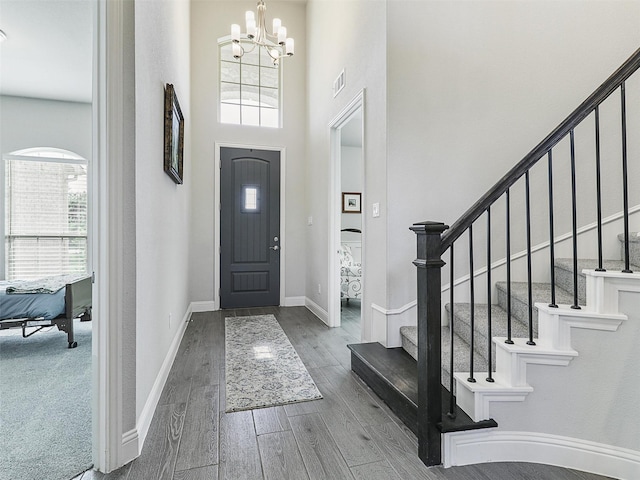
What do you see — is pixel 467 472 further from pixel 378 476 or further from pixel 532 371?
pixel 532 371

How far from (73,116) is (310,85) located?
12.3 feet

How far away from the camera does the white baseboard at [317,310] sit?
400 cm

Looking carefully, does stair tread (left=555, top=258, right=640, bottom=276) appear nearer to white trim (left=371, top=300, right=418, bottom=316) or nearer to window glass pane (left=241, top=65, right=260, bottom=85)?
white trim (left=371, top=300, right=418, bottom=316)

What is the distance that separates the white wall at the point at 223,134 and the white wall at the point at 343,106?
0.22 metres

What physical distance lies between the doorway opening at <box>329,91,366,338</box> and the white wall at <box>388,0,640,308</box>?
1.60 feet

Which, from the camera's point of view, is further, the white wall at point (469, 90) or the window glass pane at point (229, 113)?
the window glass pane at point (229, 113)

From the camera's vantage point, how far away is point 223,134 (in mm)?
4715

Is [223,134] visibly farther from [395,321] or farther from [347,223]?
[395,321]

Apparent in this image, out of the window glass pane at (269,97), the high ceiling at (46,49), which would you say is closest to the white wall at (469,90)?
the high ceiling at (46,49)

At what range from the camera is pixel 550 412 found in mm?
1626

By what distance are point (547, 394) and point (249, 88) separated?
5.00 meters

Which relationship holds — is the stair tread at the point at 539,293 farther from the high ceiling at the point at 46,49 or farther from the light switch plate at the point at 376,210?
the high ceiling at the point at 46,49

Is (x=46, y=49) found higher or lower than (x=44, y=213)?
higher

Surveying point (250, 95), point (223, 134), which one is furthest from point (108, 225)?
point (250, 95)
